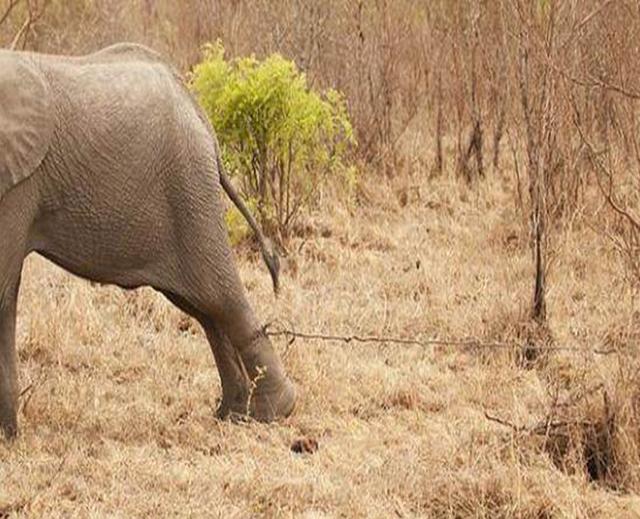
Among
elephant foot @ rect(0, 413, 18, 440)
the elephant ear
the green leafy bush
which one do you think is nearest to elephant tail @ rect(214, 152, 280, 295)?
the elephant ear

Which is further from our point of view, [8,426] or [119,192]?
[8,426]

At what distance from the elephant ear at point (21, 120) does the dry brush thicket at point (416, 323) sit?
0.84 metres

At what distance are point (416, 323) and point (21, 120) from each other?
2308mm

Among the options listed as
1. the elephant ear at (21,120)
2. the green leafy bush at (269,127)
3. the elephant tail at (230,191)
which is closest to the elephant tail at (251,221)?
the elephant tail at (230,191)

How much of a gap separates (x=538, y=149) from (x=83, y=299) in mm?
1993

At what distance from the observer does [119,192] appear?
12.7ft

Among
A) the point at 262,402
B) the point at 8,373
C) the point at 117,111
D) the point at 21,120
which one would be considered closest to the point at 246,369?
the point at 262,402

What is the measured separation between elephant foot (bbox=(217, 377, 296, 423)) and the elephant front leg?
2.30ft

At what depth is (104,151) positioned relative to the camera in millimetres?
3826

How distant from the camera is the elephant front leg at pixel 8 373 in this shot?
396cm

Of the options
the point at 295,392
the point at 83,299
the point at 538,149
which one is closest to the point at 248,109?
the point at 83,299

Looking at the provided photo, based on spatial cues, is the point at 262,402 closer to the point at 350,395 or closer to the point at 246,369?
the point at 246,369

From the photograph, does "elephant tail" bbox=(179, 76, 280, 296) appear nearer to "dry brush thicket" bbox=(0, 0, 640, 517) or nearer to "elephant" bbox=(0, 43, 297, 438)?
"elephant" bbox=(0, 43, 297, 438)

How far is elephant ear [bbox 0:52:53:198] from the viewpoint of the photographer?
143 inches
